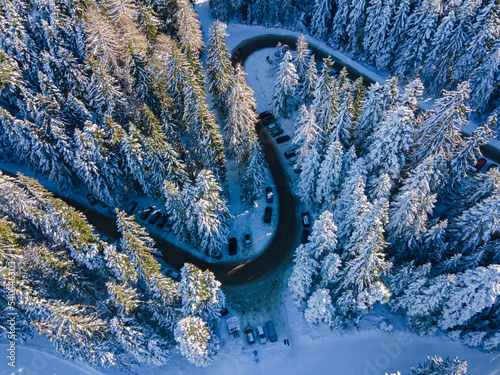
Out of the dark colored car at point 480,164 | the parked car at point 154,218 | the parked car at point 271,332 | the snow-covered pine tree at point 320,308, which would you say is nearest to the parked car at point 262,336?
the parked car at point 271,332

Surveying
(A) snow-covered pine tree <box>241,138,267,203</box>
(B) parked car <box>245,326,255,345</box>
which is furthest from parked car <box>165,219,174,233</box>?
(B) parked car <box>245,326,255,345</box>

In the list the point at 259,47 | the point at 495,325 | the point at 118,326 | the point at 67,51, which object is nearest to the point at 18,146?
the point at 67,51

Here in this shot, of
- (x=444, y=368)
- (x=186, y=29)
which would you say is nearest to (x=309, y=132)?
(x=186, y=29)

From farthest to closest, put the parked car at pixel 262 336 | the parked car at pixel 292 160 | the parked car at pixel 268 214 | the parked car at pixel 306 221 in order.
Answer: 1. the parked car at pixel 292 160
2. the parked car at pixel 268 214
3. the parked car at pixel 306 221
4. the parked car at pixel 262 336

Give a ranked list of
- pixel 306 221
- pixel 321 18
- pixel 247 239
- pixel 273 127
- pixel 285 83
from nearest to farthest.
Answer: pixel 247 239 → pixel 306 221 → pixel 285 83 → pixel 273 127 → pixel 321 18

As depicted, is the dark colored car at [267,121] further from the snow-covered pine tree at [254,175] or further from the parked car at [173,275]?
the parked car at [173,275]

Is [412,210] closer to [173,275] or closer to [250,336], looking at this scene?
[250,336]

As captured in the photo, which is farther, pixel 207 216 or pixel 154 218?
pixel 154 218
